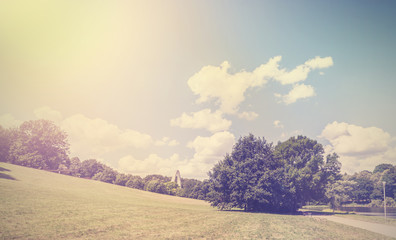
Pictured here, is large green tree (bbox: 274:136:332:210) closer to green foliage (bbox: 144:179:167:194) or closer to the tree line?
the tree line

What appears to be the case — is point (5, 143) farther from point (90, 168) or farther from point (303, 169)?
point (303, 169)

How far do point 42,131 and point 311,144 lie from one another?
87885mm

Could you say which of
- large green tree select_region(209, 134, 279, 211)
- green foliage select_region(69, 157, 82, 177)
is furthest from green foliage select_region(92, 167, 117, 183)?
large green tree select_region(209, 134, 279, 211)

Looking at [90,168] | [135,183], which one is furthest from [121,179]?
[90,168]

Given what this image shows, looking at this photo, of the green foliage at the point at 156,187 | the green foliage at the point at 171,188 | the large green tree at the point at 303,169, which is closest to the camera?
the large green tree at the point at 303,169

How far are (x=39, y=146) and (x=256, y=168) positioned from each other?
241ft

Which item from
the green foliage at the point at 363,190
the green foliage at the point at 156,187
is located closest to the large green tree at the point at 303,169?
the green foliage at the point at 156,187

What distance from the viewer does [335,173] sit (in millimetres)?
53438

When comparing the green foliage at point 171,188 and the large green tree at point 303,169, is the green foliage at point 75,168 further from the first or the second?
the large green tree at point 303,169

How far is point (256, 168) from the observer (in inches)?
1661

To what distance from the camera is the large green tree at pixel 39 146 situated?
220ft

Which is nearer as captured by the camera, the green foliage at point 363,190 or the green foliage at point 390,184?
the green foliage at point 390,184

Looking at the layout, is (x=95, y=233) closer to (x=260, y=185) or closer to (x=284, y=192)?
(x=260, y=185)

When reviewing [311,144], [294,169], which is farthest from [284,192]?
[311,144]
